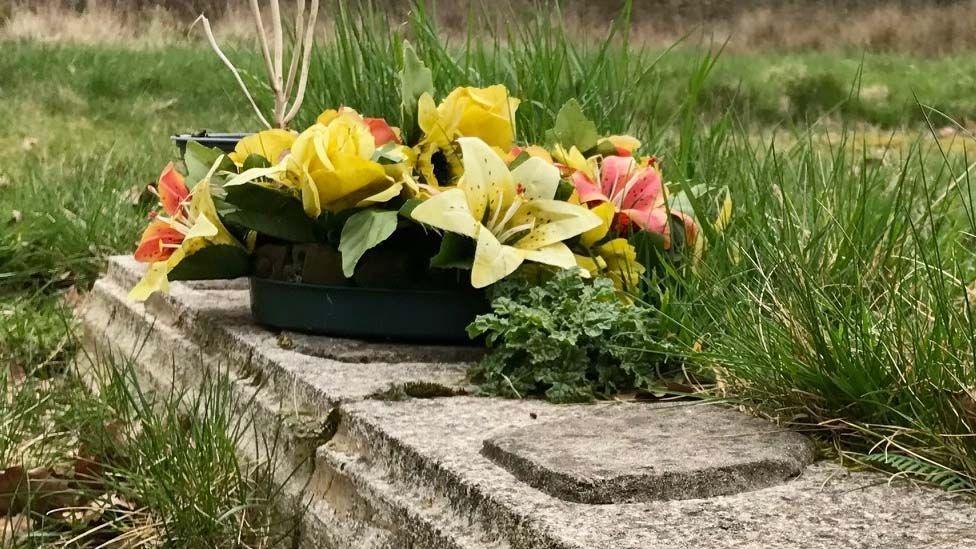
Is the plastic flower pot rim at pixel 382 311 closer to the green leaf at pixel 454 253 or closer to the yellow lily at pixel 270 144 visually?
the green leaf at pixel 454 253

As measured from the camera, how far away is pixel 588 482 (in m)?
1.38

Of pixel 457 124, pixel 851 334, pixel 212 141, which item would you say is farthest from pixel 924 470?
pixel 212 141

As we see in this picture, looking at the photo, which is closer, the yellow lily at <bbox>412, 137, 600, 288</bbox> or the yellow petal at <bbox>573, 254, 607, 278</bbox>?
the yellow lily at <bbox>412, 137, 600, 288</bbox>

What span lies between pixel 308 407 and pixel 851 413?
865 mm

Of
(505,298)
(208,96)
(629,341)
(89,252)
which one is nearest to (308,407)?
(505,298)

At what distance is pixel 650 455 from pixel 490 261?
58 cm

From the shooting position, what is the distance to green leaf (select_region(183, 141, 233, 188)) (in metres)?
2.36

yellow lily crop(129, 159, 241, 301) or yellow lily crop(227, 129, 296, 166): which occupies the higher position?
yellow lily crop(227, 129, 296, 166)

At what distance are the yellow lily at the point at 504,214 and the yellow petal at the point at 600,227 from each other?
0.22 ft

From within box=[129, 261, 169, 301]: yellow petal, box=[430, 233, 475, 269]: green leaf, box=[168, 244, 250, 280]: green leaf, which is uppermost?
box=[430, 233, 475, 269]: green leaf

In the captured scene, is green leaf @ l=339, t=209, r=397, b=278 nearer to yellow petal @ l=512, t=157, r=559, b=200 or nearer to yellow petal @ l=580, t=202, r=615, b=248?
yellow petal @ l=512, t=157, r=559, b=200

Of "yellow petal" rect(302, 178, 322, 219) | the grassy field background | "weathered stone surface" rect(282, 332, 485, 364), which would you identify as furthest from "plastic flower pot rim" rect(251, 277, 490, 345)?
the grassy field background

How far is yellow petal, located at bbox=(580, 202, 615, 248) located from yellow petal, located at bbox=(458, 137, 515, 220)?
173mm

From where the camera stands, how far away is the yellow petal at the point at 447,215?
6.45ft
